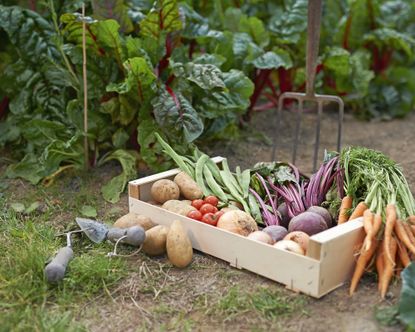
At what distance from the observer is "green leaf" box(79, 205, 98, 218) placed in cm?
388

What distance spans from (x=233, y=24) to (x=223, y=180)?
2.05 m

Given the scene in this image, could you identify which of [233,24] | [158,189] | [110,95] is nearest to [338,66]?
[233,24]

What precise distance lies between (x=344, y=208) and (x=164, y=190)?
1.06m

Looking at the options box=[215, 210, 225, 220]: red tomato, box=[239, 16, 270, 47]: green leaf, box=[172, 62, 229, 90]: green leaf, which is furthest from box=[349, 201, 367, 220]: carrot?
box=[239, 16, 270, 47]: green leaf

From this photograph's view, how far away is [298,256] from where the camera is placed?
286cm

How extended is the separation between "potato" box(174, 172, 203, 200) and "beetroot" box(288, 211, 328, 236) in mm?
686

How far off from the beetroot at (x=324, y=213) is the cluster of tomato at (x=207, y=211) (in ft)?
1.62

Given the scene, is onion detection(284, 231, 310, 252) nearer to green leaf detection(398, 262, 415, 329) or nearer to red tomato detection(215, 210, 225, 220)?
red tomato detection(215, 210, 225, 220)

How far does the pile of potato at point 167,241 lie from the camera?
3156 millimetres

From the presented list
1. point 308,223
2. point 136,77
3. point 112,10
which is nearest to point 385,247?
point 308,223

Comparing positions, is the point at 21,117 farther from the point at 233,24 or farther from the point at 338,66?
the point at 338,66

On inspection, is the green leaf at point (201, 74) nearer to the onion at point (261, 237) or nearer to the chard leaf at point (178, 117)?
the chard leaf at point (178, 117)

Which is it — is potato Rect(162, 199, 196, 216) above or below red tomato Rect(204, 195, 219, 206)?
below

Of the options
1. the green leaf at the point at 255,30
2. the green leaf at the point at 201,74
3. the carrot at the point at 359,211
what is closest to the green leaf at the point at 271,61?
the green leaf at the point at 255,30
